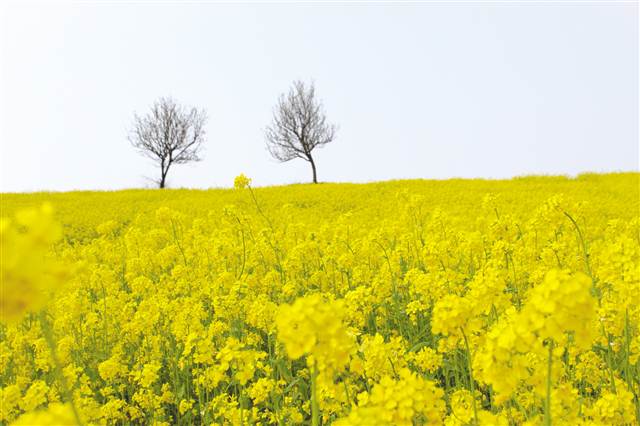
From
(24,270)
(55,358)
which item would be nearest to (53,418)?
(55,358)

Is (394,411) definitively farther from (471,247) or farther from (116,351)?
(116,351)

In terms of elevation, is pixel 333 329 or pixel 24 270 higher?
pixel 24 270

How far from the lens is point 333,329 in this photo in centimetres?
155

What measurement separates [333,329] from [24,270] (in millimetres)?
791

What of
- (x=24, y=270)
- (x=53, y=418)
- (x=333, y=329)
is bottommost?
(x=53, y=418)

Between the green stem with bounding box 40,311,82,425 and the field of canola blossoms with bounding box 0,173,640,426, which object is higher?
the green stem with bounding box 40,311,82,425

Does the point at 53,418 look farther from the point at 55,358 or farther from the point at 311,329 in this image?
the point at 311,329

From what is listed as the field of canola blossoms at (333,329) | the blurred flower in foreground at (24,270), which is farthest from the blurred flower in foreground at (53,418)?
the blurred flower in foreground at (24,270)

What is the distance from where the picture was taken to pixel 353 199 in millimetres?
17578

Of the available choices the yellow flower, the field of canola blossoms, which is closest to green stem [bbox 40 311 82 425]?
the field of canola blossoms

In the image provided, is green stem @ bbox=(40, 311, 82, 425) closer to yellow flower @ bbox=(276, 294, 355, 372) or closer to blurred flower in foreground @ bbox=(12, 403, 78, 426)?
blurred flower in foreground @ bbox=(12, 403, 78, 426)

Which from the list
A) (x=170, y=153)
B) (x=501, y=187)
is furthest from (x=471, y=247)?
(x=170, y=153)

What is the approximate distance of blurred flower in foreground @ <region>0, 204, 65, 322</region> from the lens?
114 cm

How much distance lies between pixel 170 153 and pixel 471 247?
39159 mm
